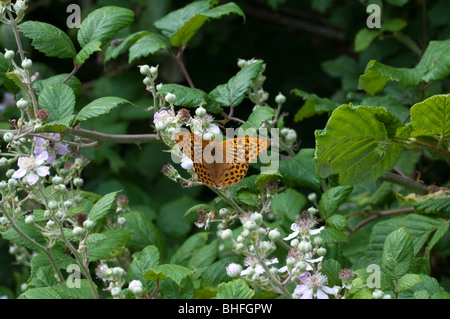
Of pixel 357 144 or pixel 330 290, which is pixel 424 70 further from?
pixel 330 290

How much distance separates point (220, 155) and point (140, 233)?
Result: 1.70 feet

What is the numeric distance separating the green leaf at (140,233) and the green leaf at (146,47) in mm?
448

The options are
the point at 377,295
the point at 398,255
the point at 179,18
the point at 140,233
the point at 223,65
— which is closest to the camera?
the point at 377,295

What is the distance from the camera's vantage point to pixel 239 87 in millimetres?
1412

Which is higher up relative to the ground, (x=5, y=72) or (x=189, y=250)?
(x=5, y=72)

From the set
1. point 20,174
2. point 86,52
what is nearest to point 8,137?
point 20,174

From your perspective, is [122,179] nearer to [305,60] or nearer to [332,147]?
[305,60]

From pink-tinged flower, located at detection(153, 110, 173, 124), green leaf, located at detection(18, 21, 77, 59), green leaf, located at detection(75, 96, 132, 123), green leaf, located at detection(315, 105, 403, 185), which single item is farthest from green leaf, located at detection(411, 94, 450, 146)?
green leaf, located at detection(18, 21, 77, 59)

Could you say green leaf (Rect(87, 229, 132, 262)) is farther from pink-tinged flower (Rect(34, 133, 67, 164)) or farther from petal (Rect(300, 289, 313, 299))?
petal (Rect(300, 289, 313, 299))

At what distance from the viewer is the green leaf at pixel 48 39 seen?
1387 millimetres

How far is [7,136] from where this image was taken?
46.7 inches

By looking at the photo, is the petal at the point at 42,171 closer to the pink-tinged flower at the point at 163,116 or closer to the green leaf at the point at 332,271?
the pink-tinged flower at the point at 163,116

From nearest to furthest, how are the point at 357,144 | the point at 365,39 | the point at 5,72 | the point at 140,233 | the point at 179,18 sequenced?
the point at 357,144
the point at 5,72
the point at 140,233
the point at 179,18
the point at 365,39
